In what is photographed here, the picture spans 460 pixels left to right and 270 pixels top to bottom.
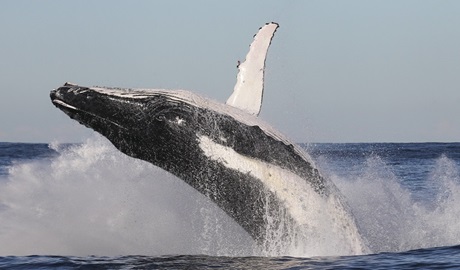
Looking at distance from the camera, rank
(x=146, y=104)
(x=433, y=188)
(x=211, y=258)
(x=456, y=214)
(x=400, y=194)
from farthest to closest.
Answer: (x=433, y=188) → (x=400, y=194) → (x=456, y=214) → (x=211, y=258) → (x=146, y=104)

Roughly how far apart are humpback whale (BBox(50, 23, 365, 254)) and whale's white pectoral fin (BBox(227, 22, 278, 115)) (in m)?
0.01

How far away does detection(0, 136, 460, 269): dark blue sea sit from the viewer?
1136 centimetres

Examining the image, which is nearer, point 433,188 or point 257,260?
point 257,260

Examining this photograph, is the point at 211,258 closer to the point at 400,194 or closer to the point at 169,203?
the point at 169,203

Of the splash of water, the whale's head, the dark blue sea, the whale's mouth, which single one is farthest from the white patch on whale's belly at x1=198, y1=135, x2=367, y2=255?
the whale's mouth

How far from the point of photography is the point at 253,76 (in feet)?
38.0

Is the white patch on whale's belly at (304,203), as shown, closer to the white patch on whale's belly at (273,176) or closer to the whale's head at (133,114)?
the white patch on whale's belly at (273,176)

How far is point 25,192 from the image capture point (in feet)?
Answer: 65.1

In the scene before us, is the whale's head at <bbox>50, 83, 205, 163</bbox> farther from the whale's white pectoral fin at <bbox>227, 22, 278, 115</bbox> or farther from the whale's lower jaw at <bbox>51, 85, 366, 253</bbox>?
the whale's white pectoral fin at <bbox>227, 22, 278, 115</bbox>

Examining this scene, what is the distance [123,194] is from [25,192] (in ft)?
10.5

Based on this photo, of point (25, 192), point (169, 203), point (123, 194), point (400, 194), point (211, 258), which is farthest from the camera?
point (400, 194)

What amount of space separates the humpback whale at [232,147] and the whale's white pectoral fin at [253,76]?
0.04ft

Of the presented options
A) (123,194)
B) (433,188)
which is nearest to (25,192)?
(123,194)

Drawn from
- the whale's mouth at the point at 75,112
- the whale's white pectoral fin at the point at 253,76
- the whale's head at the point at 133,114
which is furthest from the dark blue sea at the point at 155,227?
the whale's mouth at the point at 75,112
